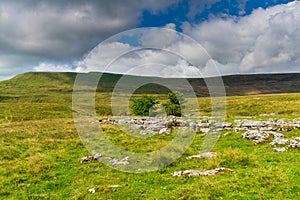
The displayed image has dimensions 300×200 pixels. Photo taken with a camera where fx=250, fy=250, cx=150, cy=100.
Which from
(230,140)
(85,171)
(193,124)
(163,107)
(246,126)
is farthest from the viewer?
(163,107)

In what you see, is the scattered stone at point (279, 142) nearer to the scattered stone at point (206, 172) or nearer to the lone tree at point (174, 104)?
the scattered stone at point (206, 172)

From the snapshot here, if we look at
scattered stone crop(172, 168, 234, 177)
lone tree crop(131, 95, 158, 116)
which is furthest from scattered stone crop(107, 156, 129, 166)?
lone tree crop(131, 95, 158, 116)

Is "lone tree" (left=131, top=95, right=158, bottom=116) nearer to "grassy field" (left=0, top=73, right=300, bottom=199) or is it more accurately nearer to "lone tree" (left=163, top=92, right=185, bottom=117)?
"lone tree" (left=163, top=92, right=185, bottom=117)

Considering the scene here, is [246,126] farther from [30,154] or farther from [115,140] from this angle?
[30,154]

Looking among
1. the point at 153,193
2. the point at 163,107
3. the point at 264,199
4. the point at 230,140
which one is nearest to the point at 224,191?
the point at 264,199

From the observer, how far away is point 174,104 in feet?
183

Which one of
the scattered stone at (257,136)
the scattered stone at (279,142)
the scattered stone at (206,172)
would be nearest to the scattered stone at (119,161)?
the scattered stone at (206,172)

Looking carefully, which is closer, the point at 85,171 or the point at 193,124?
the point at 85,171

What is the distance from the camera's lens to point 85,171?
1608cm

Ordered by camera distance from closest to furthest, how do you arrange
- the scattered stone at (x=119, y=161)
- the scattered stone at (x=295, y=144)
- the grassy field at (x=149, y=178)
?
the grassy field at (x=149, y=178), the scattered stone at (x=119, y=161), the scattered stone at (x=295, y=144)

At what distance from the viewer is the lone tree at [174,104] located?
54769 mm

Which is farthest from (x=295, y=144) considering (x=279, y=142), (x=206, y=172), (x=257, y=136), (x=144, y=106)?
(x=144, y=106)

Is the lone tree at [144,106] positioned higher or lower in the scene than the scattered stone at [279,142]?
higher

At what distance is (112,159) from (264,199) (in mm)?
10966
